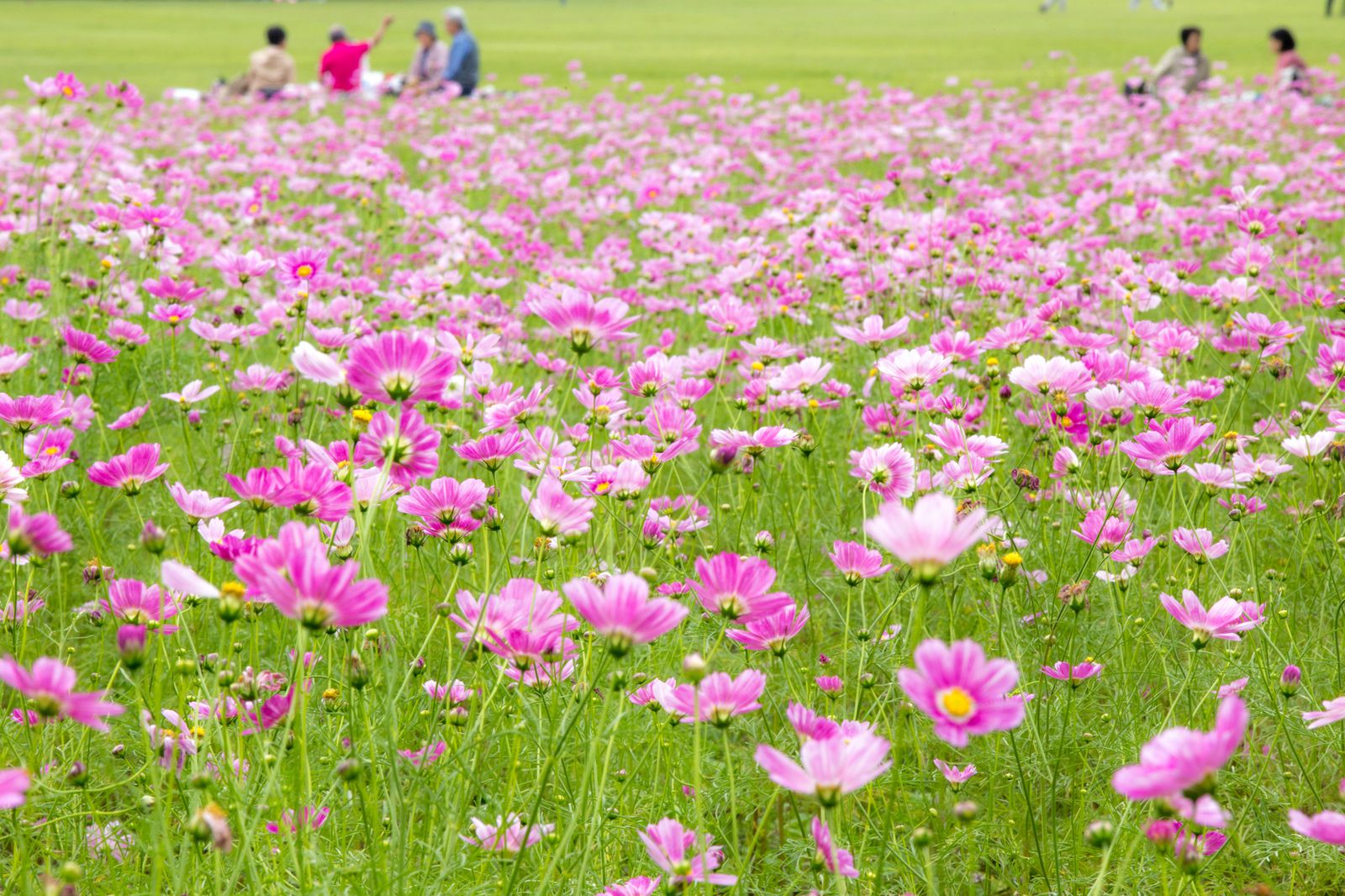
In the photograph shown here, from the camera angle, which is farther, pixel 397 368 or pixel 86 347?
pixel 86 347

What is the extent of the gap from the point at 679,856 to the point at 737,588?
0.26 meters

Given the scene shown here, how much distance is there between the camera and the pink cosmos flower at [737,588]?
45.6 inches

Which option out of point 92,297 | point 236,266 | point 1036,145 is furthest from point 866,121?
point 236,266

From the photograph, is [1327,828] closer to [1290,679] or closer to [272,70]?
[1290,679]

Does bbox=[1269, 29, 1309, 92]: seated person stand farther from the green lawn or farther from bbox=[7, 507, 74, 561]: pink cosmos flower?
bbox=[7, 507, 74, 561]: pink cosmos flower

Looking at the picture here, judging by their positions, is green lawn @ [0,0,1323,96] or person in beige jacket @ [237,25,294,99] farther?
green lawn @ [0,0,1323,96]

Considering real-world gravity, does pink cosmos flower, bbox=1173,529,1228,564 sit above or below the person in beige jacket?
below

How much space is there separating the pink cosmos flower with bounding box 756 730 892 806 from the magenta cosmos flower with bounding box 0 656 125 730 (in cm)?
46

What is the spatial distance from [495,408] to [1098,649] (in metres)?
1.00

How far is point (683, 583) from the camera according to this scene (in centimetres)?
173

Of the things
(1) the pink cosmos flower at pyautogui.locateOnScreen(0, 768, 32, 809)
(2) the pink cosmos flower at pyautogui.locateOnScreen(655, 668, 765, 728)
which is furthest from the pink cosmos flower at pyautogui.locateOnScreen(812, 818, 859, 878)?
(1) the pink cosmos flower at pyautogui.locateOnScreen(0, 768, 32, 809)

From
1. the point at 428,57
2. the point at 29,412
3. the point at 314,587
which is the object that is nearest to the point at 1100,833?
the point at 314,587

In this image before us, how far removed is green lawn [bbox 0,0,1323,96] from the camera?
16.4 meters

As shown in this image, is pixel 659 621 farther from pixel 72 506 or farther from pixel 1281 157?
pixel 1281 157
